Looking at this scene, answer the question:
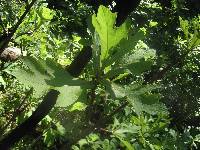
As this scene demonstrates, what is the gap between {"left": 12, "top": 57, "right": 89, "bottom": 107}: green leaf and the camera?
855 mm

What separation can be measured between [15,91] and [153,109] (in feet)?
9.53

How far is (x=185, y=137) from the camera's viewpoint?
297 cm

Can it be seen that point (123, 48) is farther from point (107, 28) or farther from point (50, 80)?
point (50, 80)

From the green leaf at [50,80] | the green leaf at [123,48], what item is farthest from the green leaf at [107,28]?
the green leaf at [50,80]

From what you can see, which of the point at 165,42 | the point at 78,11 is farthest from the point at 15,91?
the point at 165,42

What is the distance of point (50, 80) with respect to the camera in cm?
87

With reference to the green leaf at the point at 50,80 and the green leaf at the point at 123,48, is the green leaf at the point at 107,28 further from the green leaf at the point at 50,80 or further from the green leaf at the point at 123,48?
the green leaf at the point at 50,80

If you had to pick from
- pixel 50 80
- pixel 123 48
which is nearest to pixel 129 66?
pixel 123 48

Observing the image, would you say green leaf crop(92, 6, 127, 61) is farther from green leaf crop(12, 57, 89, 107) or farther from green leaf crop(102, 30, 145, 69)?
green leaf crop(12, 57, 89, 107)

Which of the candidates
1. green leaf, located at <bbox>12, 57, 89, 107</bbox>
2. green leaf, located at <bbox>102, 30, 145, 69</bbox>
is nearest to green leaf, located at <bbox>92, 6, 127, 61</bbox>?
green leaf, located at <bbox>102, 30, 145, 69</bbox>

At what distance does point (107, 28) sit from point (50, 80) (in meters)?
0.20

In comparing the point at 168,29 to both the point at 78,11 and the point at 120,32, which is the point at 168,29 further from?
the point at 120,32

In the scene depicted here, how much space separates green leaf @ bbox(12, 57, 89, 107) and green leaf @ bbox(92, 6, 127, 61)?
5.3 inches

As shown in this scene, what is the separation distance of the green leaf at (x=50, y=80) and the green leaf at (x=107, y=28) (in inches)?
5.3
